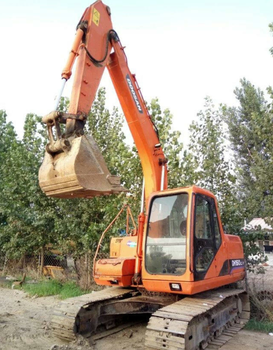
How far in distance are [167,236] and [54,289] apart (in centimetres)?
582

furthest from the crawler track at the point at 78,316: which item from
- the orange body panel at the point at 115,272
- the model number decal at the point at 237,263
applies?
the model number decal at the point at 237,263

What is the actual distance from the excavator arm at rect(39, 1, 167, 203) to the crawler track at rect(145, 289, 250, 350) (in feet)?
6.15

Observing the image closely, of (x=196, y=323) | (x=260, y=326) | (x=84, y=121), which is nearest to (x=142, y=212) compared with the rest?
(x=84, y=121)

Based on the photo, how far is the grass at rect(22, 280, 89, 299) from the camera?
9719mm

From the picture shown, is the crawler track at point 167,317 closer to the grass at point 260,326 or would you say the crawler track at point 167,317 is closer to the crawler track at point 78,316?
the crawler track at point 78,316

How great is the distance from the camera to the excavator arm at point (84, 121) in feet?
15.7

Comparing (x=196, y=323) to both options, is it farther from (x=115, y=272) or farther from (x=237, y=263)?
(x=237, y=263)

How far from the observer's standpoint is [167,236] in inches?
223

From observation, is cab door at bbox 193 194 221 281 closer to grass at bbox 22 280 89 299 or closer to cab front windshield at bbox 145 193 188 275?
cab front windshield at bbox 145 193 188 275

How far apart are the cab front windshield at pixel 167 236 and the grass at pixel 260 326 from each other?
8.78ft

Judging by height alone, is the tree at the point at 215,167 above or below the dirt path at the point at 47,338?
above

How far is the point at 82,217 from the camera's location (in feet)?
34.9

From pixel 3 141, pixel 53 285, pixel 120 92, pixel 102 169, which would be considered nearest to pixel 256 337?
pixel 102 169

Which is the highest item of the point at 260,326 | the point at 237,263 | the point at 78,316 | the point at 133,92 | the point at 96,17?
the point at 96,17
